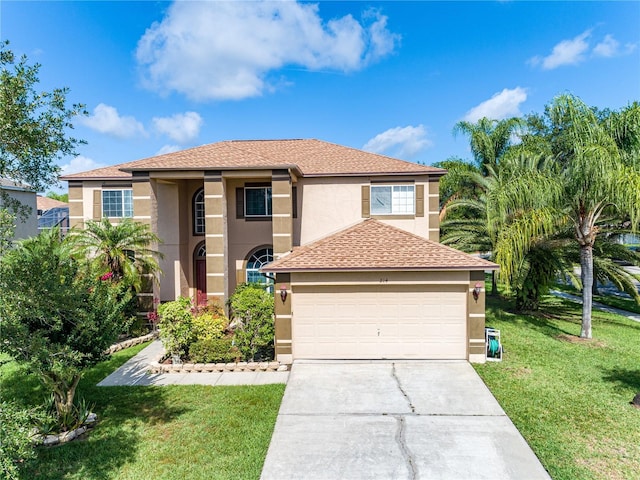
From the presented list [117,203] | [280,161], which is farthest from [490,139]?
[117,203]

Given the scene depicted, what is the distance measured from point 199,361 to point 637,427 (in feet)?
34.0

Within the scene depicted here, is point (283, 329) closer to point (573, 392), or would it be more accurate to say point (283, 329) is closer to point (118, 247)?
point (118, 247)

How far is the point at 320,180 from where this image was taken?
16.0 meters

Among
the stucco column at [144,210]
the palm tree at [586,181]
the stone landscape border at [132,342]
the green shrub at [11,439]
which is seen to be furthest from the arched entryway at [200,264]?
the palm tree at [586,181]

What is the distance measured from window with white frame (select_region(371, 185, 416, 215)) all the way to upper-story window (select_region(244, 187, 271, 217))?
4.67 metres

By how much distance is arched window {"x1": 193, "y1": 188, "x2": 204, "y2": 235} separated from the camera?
16.8m

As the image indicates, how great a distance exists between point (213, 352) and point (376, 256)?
563 cm

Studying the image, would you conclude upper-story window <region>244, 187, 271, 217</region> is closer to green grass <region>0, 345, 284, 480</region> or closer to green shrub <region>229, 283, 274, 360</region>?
green shrub <region>229, 283, 274, 360</region>

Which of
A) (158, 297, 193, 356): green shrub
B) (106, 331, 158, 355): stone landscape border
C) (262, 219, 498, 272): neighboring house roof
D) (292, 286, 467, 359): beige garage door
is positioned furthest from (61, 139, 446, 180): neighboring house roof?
(106, 331, 158, 355): stone landscape border

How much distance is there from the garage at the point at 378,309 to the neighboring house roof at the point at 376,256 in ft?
0.12

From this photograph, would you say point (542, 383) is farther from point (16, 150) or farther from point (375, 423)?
point (16, 150)

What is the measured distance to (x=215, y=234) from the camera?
46.4ft

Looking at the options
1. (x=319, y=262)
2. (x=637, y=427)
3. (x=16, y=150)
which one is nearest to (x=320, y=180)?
(x=319, y=262)

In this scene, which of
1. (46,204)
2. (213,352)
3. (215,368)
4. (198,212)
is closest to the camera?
(215,368)
